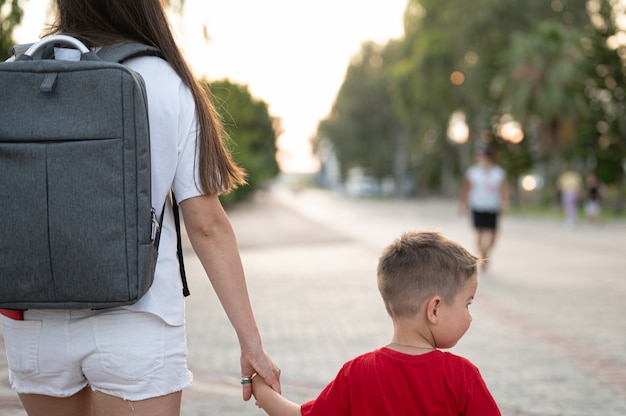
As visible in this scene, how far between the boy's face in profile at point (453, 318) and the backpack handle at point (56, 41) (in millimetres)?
1042

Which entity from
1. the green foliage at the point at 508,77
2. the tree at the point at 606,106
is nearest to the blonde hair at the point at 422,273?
the tree at the point at 606,106

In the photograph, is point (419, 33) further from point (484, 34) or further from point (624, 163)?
point (624, 163)

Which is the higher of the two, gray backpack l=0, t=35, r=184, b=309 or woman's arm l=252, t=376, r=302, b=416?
gray backpack l=0, t=35, r=184, b=309

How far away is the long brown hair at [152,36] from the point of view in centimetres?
204

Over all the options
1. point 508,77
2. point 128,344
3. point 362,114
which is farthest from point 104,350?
point 362,114

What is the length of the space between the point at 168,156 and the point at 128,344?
432mm

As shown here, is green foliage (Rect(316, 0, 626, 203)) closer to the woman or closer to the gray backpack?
the woman

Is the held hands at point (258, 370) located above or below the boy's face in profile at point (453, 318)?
below

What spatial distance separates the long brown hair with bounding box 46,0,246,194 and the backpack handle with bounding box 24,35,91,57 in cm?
9

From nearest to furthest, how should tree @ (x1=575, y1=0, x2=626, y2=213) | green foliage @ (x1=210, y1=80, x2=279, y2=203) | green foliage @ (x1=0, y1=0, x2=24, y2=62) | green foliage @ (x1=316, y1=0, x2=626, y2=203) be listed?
1. green foliage @ (x1=0, y1=0, x2=24, y2=62)
2. tree @ (x1=575, y1=0, x2=626, y2=213)
3. green foliage @ (x1=316, y1=0, x2=626, y2=203)
4. green foliage @ (x1=210, y1=80, x2=279, y2=203)

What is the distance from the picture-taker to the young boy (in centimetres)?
209

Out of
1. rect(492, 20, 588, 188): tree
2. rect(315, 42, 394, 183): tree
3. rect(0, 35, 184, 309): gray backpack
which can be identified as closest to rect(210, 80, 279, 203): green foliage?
rect(315, 42, 394, 183): tree

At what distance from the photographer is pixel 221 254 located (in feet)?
6.98

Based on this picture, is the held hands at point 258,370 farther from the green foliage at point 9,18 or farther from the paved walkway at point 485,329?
the green foliage at point 9,18
